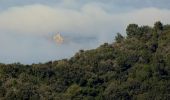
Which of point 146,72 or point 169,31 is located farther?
point 169,31

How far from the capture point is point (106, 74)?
6476 inches

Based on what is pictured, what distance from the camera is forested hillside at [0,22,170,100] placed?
14675 centimetres

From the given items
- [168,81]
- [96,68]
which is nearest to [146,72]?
[168,81]

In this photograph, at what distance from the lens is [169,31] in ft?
588

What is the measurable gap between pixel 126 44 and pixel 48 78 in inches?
1065

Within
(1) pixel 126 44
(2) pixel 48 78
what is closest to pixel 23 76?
(2) pixel 48 78

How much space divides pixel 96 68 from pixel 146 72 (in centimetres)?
1562

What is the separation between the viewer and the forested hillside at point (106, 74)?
147m

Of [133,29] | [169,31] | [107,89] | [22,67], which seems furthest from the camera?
[133,29]

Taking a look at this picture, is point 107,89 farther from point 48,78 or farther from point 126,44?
point 126,44

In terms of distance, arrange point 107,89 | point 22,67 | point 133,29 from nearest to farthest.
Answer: point 107,89, point 22,67, point 133,29

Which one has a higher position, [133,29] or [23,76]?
[133,29]

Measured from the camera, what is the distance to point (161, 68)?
159625mm

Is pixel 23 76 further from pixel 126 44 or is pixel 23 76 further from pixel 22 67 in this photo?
pixel 126 44
